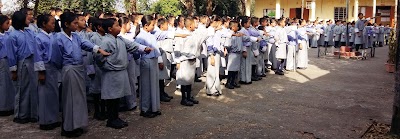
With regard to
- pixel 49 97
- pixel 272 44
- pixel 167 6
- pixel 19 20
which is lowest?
pixel 49 97

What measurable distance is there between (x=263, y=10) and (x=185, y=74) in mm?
23435

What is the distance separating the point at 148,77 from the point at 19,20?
7.15 feet

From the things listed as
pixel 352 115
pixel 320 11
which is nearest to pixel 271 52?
pixel 352 115

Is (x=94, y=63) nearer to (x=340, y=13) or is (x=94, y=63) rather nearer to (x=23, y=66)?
A: (x=23, y=66)

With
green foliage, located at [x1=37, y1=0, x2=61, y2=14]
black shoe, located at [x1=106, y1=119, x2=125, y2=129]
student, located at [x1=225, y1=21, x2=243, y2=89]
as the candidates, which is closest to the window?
green foliage, located at [x1=37, y1=0, x2=61, y2=14]

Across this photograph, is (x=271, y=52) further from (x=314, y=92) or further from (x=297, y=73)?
(x=314, y=92)

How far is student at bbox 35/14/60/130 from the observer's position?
5.18m

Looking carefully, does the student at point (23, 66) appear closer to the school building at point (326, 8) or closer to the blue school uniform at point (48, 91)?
the blue school uniform at point (48, 91)

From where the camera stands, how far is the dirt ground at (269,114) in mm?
5199

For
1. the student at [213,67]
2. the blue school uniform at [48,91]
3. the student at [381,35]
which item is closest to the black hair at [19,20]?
the blue school uniform at [48,91]

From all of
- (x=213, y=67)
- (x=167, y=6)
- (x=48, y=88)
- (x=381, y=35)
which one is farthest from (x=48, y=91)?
(x=381, y=35)

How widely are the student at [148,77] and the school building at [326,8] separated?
2012cm

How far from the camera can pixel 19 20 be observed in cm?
578

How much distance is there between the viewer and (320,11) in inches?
1059
